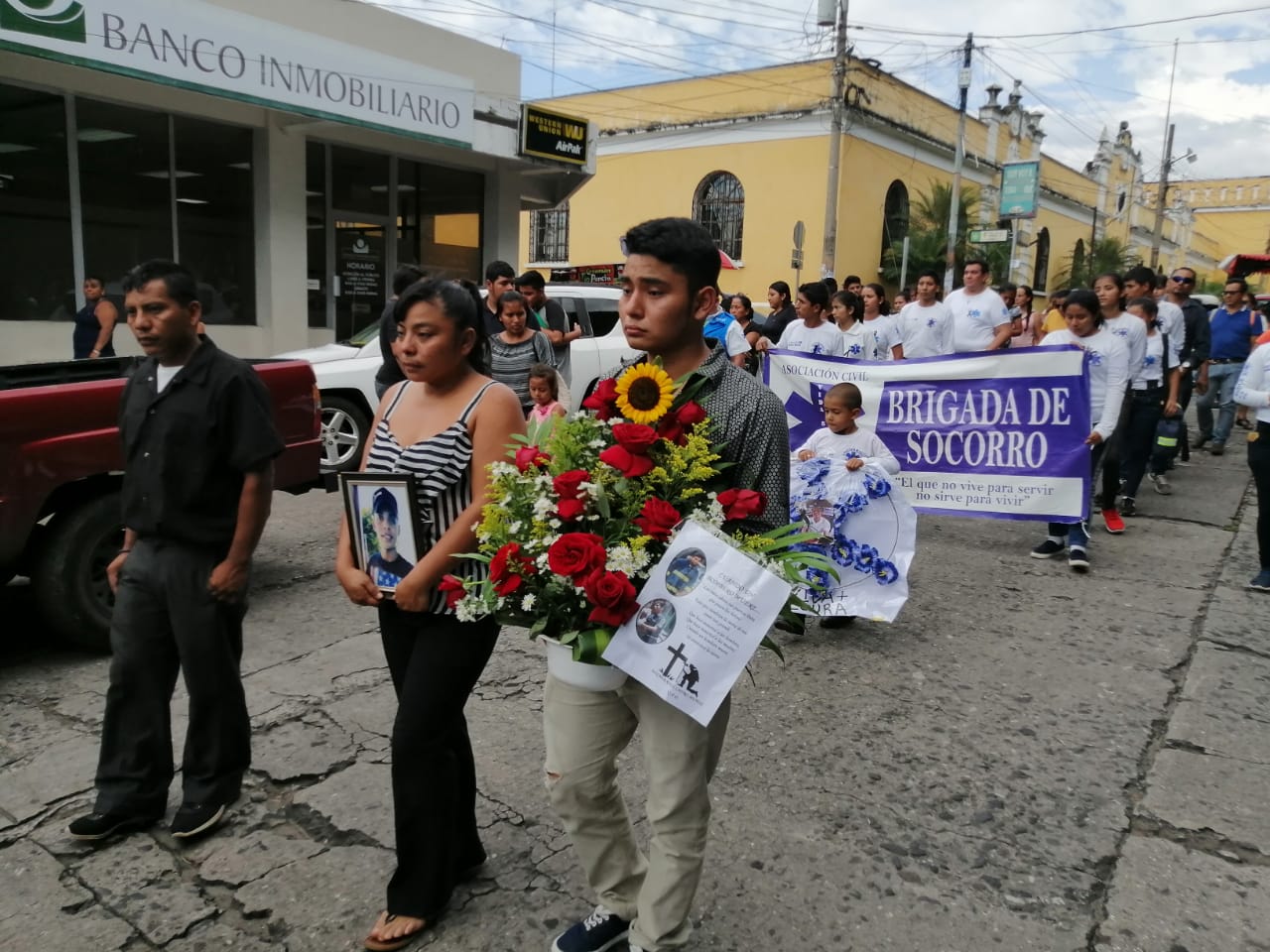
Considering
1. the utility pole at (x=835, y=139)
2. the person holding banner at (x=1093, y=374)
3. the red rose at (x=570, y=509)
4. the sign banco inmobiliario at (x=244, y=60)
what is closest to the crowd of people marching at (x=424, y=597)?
the red rose at (x=570, y=509)

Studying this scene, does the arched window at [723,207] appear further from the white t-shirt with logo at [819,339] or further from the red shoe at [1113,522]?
the red shoe at [1113,522]

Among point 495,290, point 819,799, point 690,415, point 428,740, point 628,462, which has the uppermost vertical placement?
point 495,290

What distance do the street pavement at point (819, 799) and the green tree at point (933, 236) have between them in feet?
76.6

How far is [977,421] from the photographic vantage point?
21.7 feet

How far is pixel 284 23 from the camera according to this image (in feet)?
41.5

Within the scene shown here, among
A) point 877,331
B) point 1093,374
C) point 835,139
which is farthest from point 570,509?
point 835,139

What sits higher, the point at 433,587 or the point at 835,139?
the point at 835,139

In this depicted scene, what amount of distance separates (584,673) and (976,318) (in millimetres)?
6937

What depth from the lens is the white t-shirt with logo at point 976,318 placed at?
8.09m

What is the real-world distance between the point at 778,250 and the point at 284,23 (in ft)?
51.1

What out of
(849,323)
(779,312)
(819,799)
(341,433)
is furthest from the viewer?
(779,312)

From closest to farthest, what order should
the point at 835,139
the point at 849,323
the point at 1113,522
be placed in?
the point at 1113,522
the point at 849,323
the point at 835,139

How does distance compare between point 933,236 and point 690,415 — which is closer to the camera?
point 690,415

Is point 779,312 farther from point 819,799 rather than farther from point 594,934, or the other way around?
point 594,934
